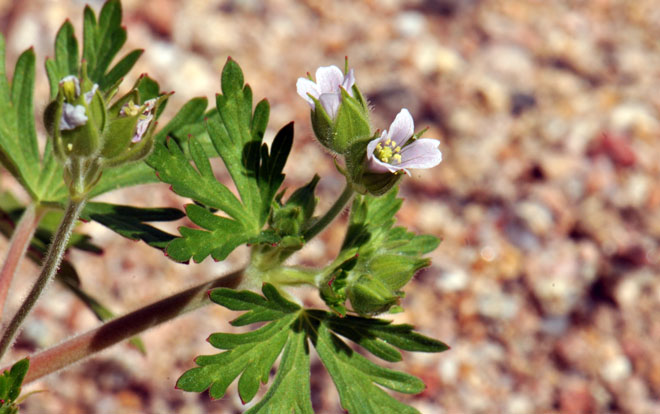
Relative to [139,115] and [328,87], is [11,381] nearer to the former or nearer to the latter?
[139,115]

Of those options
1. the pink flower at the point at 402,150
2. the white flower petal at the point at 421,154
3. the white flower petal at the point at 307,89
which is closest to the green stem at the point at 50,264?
the white flower petal at the point at 307,89

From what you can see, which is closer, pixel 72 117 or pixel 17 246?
pixel 72 117

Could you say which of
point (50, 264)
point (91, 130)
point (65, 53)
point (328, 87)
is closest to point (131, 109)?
point (91, 130)

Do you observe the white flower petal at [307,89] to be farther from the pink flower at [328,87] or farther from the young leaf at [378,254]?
the young leaf at [378,254]

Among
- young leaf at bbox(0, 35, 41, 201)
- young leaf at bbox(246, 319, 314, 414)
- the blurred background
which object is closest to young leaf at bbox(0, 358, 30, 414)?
young leaf at bbox(246, 319, 314, 414)

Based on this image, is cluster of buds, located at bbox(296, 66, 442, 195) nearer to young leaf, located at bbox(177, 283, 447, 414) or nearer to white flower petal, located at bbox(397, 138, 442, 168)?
white flower petal, located at bbox(397, 138, 442, 168)
